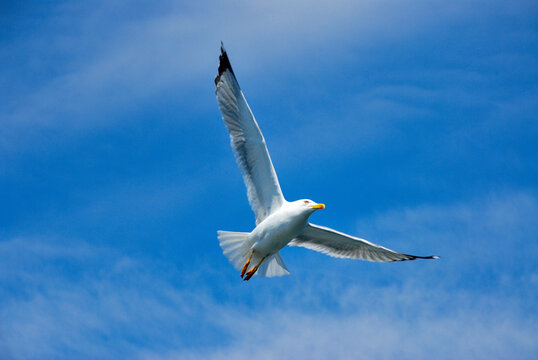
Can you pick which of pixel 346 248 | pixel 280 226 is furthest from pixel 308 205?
pixel 346 248

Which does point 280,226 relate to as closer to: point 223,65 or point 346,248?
point 346,248

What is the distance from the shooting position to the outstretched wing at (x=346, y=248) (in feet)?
38.8

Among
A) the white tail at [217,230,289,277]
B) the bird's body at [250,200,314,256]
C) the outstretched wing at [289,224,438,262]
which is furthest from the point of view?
the outstretched wing at [289,224,438,262]

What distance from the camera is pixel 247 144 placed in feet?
35.1

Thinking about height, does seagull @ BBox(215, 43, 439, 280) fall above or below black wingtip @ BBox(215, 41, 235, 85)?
Answer: below

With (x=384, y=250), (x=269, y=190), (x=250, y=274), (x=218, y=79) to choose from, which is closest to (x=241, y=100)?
(x=218, y=79)

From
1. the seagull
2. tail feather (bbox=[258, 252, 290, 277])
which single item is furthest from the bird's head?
tail feather (bbox=[258, 252, 290, 277])

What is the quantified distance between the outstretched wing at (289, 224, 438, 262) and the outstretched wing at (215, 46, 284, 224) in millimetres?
1266

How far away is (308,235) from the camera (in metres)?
11.9

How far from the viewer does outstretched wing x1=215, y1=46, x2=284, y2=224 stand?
10.6 m

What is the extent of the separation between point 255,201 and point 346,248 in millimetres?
2189

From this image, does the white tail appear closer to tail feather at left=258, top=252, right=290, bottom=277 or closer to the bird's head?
tail feather at left=258, top=252, right=290, bottom=277

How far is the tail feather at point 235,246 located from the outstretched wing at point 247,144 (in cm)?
54

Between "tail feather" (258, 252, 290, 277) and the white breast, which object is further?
"tail feather" (258, 252, 290, 277)
